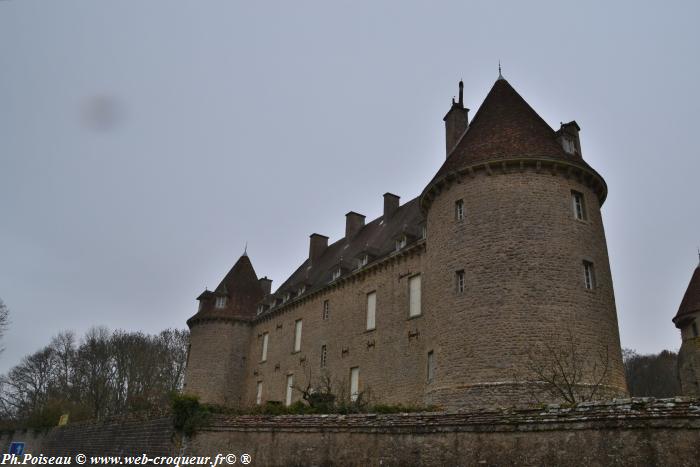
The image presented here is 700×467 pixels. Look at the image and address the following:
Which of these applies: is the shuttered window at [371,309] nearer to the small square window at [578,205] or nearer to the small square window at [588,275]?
the small square window at [588,275]

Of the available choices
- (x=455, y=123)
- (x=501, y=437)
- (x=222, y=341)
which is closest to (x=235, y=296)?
(x=222, y=341)

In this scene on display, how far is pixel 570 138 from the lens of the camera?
18.9 meters

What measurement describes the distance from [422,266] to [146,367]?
32.5 m

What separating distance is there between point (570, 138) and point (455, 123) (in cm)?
489

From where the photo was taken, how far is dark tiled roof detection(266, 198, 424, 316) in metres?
24.4

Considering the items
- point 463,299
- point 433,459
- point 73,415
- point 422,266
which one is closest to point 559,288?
point 463,299

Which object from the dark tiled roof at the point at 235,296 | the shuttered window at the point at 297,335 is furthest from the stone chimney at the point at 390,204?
the dark tiled roof at the point at 235,296

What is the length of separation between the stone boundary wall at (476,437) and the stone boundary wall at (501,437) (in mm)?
12

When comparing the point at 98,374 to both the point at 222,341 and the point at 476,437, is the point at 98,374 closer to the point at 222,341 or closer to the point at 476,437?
the point at 222,341

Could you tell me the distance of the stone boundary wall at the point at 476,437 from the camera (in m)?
6.39

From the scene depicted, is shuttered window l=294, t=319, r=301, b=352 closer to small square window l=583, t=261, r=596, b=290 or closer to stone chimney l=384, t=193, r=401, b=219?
stone chimney l=384, t=193, r=401, b=219

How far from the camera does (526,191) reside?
16672 mm

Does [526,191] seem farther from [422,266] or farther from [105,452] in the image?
[105,452]

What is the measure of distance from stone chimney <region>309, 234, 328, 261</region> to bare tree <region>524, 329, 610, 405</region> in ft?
72.2
